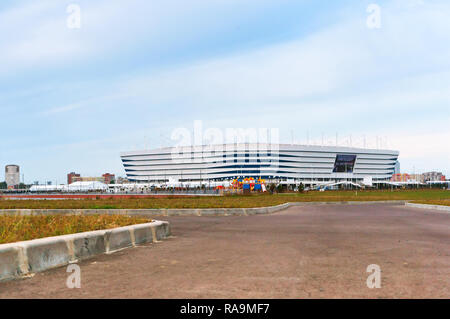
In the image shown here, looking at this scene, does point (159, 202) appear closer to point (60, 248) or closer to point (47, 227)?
point (47, 227)

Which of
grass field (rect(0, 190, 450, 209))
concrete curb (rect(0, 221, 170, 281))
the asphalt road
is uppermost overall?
concrete curb (rect(0, 221, 170, 281))

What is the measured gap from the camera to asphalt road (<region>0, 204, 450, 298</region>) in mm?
5629

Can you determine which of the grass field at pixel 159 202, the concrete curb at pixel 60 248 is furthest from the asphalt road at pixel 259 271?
the grass field at pixel 159 202

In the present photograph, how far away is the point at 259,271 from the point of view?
706 centimetres

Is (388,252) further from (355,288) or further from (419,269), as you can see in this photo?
(355,288)

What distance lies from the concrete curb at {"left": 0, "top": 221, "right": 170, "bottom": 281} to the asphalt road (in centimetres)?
28

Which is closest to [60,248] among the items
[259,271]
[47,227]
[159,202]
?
[47,227]

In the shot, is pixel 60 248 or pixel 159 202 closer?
pixel 60 248

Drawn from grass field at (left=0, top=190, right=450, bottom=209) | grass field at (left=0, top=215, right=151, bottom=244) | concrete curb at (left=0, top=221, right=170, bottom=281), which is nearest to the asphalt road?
concrete curb at (left=0, top=221, right=170, bottom=281)

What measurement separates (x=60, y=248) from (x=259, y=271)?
11.5 feet

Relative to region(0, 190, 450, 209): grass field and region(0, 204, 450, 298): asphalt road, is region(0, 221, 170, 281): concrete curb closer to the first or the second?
region(0, 204, 450, 298): asphalt road

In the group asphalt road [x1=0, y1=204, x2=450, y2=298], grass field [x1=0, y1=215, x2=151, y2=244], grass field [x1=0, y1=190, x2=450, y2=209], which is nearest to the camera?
asphalt road [x1=0, y1=204, x2=450, y2=298]
